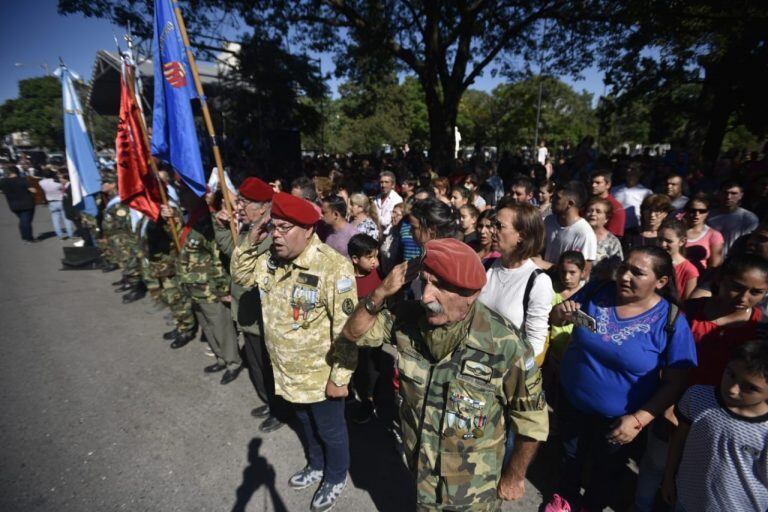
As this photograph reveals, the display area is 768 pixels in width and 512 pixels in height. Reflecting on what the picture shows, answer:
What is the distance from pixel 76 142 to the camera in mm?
5395

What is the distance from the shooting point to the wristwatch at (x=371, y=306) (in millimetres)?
1638

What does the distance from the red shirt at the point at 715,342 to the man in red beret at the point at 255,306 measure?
9.55 ft

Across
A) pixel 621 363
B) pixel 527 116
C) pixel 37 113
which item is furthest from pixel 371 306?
pixel 37 113

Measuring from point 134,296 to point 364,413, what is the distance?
514 cm

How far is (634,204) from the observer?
536cm

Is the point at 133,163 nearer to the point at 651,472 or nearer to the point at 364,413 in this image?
the point at 364,413

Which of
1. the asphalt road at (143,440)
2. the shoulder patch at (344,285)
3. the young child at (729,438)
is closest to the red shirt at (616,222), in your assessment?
the asphalt road at (143,440)

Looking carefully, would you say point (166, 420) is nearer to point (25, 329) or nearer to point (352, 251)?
point (352, 251)

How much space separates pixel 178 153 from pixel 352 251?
202 cm

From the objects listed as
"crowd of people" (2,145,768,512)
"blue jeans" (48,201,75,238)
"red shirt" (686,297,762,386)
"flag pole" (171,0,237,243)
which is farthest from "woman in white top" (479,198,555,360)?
"blue jeans" (48,201,75,238)

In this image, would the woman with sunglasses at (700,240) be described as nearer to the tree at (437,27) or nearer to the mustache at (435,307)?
the mustache at (435,307)

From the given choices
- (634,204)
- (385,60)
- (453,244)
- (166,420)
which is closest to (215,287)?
(166,420)

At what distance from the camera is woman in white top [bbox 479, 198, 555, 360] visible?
2.28 meters

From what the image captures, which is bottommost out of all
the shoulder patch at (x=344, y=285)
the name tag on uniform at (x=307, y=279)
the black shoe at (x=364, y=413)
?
the black shoe at (x=364, y=413)
